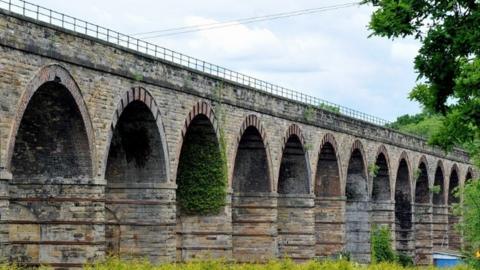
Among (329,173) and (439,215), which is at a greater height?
(329,173)

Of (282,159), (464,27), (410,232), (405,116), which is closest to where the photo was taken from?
(464,27)

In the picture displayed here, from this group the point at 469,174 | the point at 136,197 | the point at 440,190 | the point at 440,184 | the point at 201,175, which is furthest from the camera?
the point at 469,174

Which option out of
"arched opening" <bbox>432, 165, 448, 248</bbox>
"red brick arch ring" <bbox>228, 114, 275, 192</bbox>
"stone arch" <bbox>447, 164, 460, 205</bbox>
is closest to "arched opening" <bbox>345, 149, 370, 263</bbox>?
"red brick arch ring" <bbox>228, 114, 275, 192</bbox>

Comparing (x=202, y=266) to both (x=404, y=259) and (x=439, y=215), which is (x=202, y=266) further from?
(x=439, y=215)

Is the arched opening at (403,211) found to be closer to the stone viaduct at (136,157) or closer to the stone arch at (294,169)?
the stone viaduct at (136,157)

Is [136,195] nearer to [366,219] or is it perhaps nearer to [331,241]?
[331,241]

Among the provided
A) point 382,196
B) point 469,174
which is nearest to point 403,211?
point 382,196

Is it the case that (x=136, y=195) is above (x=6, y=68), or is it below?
below

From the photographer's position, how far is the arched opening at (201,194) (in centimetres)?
3859

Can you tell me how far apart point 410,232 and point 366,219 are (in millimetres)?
9299

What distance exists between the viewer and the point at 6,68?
87.6ft

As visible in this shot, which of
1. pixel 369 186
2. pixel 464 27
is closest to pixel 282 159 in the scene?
pixel 369 186

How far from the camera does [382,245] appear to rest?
187 ft

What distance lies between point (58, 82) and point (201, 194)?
37.7 feet
